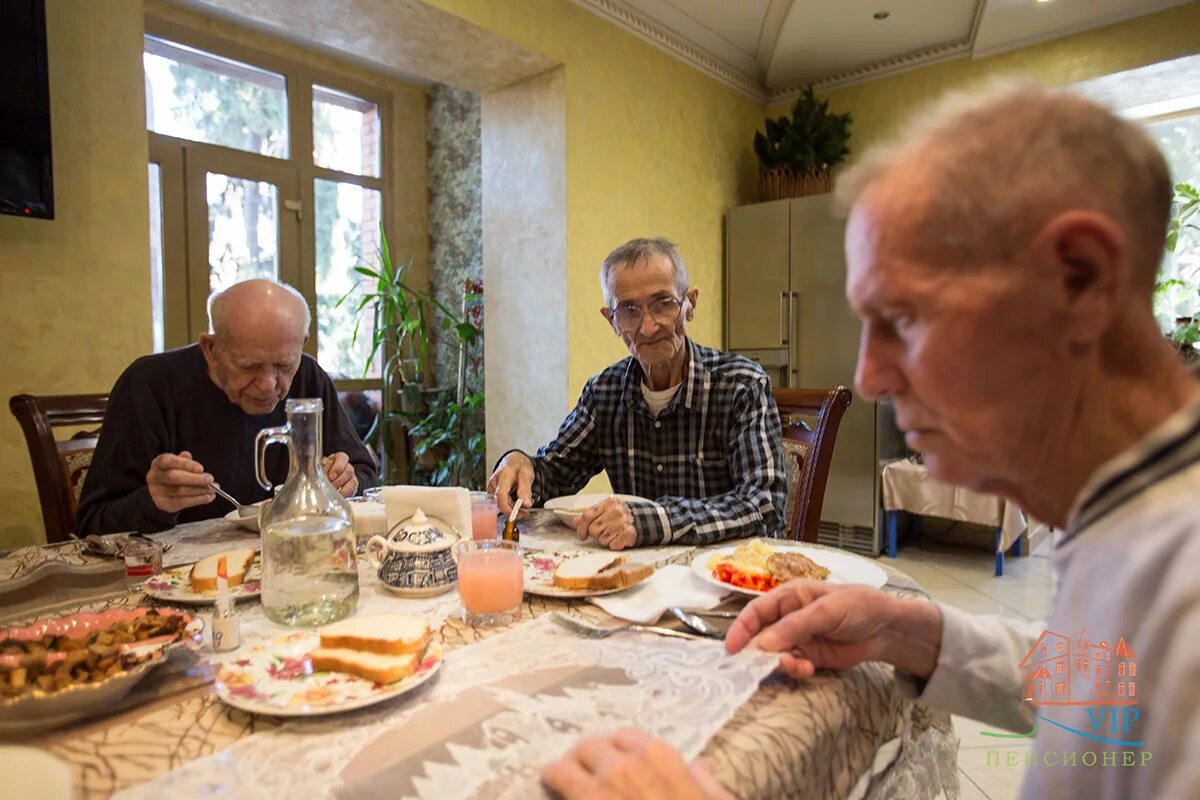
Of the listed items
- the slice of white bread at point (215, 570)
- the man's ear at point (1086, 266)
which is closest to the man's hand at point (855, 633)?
the man's ear at point (1086, 266)

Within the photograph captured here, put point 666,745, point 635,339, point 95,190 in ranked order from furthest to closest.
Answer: point 95,190 < point 635,339 < point 666,745

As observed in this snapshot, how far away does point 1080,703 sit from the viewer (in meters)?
0.46

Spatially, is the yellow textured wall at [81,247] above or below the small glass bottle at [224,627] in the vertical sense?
above

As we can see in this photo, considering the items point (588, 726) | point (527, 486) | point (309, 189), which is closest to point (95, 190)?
point (309, 189)

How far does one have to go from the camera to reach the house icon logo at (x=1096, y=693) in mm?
422

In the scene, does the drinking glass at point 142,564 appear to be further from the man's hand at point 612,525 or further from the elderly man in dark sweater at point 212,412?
the man's hand at point 612,525

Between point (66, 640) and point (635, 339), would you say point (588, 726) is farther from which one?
point (635, 339)

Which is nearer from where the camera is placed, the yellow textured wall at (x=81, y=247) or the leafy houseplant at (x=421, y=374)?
the yellow textured wall at (x=81, y=247)

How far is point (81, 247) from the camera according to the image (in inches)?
99.7

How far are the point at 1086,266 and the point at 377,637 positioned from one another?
75cm

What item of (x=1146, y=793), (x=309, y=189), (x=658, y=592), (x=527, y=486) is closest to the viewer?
(x=1146, y=793)

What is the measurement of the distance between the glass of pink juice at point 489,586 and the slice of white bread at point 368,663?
163 millimetres

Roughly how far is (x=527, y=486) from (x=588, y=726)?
1047mm

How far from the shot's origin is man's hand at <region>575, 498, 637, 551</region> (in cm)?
131
